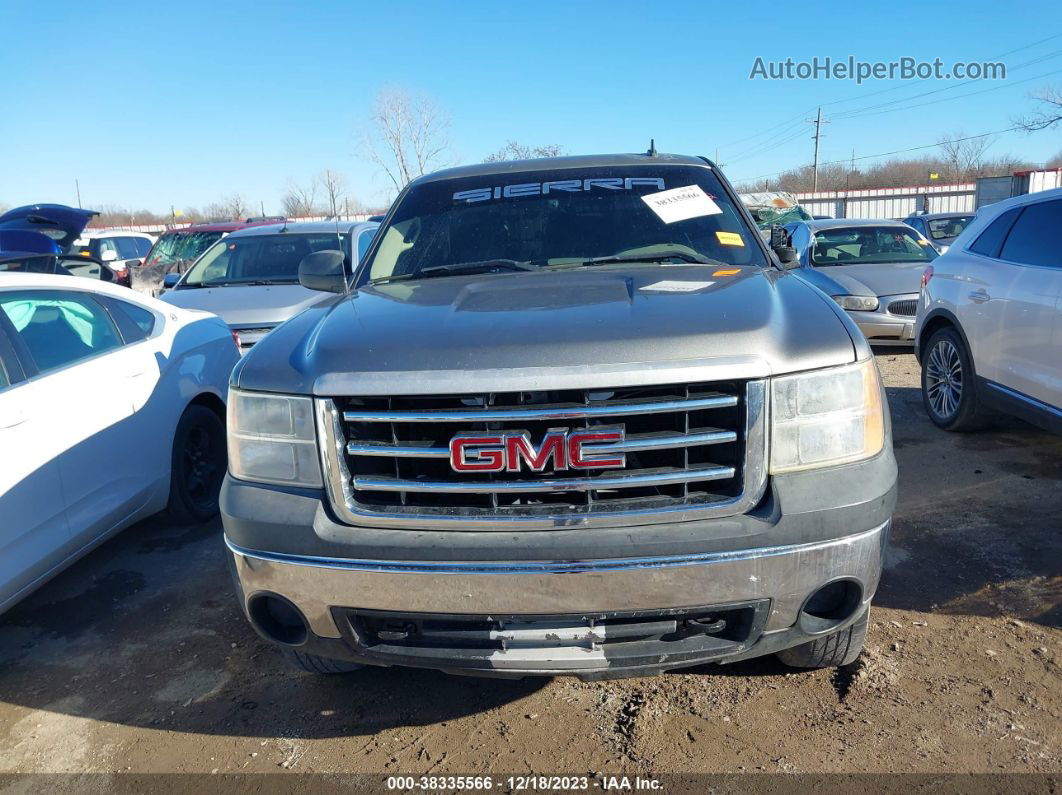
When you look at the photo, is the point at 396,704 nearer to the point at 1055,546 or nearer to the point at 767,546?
the point at 767,546

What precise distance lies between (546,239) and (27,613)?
3.05 m

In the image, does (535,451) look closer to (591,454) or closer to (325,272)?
(591,454)

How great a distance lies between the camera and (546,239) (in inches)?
136

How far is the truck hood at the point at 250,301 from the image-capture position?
6.79 metres

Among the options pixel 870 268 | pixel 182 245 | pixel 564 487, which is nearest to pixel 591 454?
pixel 564 487

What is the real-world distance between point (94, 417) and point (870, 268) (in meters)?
8.64

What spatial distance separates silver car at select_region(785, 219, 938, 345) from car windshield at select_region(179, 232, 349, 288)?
15.9 feet

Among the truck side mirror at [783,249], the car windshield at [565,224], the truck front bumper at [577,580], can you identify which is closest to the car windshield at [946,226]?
the truck side mirror at [783,249]

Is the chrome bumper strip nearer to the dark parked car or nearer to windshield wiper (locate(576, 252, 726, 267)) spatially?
windshield wiper (locate(576, 252, 726, 267))

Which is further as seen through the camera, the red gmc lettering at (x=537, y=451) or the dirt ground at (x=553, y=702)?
the dirt ground at (x=553, y=702)

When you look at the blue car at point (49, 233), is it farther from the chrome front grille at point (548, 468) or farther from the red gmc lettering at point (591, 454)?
the red gmc lettering at point (591, 454)

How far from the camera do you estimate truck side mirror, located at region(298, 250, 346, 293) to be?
12.1 ft

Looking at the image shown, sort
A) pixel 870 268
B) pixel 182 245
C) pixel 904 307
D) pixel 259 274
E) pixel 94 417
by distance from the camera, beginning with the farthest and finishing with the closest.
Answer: pixel 182 245 < pixel 870 268 < pixel 904 307 < pixel 259 274 < pixel 94 417

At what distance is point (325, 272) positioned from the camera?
12.2 ft
